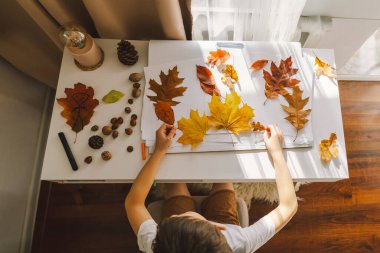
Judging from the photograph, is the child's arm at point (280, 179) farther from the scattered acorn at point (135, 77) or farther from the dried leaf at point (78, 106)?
the dried leaf at point (78, 106)

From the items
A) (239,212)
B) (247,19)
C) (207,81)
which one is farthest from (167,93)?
(239,212)

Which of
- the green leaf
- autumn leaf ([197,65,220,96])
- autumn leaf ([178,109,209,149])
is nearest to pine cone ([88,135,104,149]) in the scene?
the green leaf

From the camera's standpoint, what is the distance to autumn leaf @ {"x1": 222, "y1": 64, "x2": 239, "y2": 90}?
974 millimetres

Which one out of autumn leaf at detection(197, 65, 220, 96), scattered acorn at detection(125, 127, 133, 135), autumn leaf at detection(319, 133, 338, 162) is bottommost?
autumn leaf at detection(319, 133, 338, 162)

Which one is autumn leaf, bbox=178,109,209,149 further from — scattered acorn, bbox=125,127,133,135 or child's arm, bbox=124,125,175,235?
scattered acorn, bbox=125,127,133,135

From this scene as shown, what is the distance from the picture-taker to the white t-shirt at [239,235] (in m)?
0.83

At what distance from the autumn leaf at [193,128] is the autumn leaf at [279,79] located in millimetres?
225

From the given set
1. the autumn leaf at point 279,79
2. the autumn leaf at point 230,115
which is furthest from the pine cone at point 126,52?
the autumn leaf at point 279,79

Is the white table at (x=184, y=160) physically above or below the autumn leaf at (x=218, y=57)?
below

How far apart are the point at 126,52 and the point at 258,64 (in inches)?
16.6

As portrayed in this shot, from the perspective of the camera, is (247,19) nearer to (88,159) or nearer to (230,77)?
(230,77)

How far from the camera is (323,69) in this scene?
100cm

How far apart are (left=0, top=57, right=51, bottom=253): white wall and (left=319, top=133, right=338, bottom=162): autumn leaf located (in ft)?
3.93

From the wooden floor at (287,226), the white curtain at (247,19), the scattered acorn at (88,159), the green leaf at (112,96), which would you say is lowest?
the wooden floor at (287,226)
